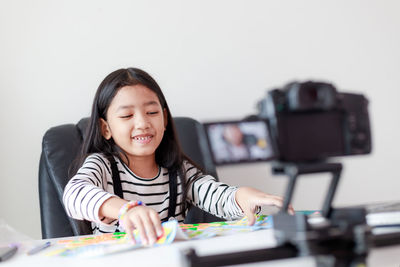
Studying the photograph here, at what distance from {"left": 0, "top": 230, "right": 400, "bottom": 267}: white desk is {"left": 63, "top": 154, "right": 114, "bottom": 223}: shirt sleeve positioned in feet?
0.51

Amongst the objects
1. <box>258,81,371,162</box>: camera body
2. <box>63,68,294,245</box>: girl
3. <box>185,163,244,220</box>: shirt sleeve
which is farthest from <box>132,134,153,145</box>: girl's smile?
<box>258,81,371,162</box>: camera body

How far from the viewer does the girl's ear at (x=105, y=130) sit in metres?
1.55

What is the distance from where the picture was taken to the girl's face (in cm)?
145

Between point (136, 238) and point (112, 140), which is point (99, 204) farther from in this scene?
point (112, 140)

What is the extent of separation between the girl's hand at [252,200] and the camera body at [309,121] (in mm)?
441

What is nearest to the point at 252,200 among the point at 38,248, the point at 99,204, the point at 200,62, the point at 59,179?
the point at 99,204

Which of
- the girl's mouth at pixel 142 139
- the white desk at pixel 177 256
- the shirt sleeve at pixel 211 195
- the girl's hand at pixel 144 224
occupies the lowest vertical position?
the shirt sleeve at pixel 211 195

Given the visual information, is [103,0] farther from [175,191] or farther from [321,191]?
[321,191]

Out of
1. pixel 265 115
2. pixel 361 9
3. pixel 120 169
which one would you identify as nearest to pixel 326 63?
pixel 361 9

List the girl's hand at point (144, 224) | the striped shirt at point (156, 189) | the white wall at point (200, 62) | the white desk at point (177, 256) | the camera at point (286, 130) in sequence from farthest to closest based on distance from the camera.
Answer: the white wall at point (200, 62), the striped shirt at point (156, 189), the girl's hand at point (144, 224), the white desk at point (177, 256), the camera at point (286, 130)

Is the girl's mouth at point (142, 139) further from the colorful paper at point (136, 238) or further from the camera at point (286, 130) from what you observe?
the camera at point (286, 130)

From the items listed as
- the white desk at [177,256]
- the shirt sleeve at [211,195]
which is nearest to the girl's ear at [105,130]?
the shirt sleeve at [211,195]

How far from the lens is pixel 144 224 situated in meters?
0.87

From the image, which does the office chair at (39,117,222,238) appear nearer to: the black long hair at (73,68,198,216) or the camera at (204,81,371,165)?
the black long hair at (73,68,198,216)
